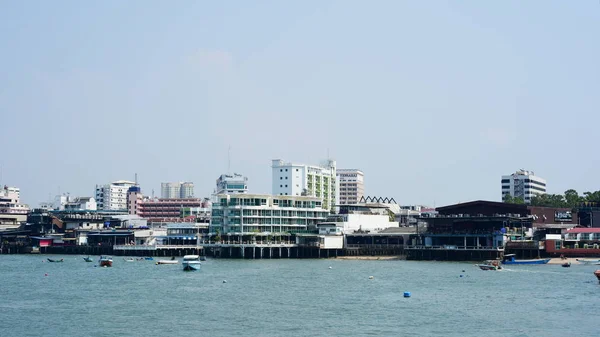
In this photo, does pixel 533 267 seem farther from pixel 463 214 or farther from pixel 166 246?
pixel 166 246

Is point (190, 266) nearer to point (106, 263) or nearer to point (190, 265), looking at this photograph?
point (190, 265)

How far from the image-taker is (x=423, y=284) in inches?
3853

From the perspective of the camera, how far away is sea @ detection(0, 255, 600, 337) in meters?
64.6

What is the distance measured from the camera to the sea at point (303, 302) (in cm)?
6462

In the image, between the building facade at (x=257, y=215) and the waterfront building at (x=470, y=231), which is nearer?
the waterfront building at (x=470, y=231)

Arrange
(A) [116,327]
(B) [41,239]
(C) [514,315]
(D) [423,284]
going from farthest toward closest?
(B) [41,239]
(D) [423,284]
(C) [514,315]
(A) [116,327]

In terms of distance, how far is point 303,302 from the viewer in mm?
81188

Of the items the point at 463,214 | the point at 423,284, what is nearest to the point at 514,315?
the point at 423,284

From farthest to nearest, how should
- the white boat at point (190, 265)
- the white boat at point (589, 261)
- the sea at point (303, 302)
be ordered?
the white boat at point (589, 261)
the white boat at point (190, 265)
the sea at point (303, 302)

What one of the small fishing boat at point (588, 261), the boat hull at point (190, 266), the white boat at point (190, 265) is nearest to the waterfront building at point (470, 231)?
the small fishing boat at point (588, 261)

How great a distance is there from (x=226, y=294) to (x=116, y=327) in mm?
24196

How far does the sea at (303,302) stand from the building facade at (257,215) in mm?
36308

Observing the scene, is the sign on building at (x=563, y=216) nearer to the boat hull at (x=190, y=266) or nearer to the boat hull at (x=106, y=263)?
the boat hull at (x=190, y=266)

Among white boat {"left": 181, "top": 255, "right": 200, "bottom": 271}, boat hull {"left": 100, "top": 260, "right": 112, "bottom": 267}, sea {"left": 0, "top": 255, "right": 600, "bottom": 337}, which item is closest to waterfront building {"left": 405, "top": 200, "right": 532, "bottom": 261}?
sea {"left": 0, "top": 255, "right": 600, "bottom": 337}
